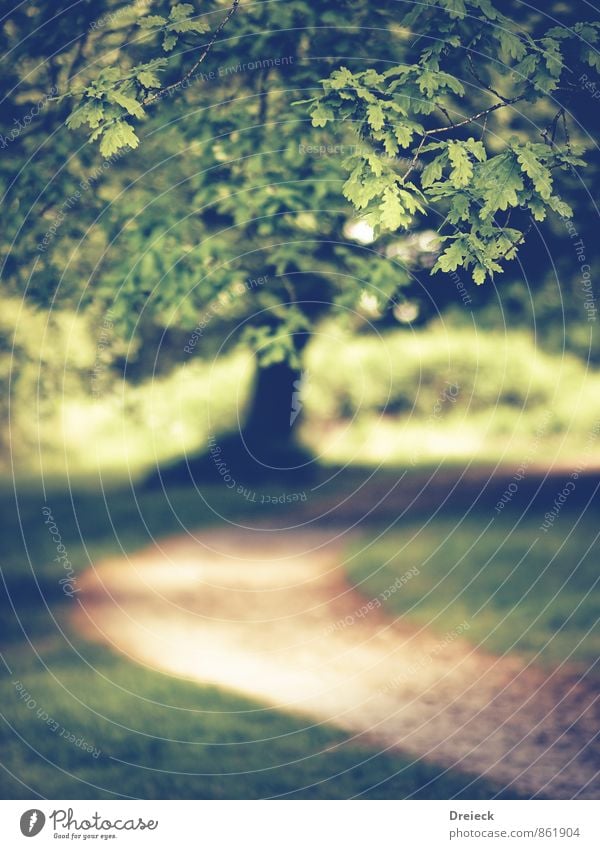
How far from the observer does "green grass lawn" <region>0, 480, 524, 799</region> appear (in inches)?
284

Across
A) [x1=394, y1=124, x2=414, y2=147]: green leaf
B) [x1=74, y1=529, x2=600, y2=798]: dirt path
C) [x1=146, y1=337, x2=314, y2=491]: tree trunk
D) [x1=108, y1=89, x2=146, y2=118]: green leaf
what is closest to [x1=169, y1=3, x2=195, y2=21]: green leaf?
[x1=108, y1=89, x2=146, y2=118]: green leaf

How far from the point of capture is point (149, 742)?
24.8 ft

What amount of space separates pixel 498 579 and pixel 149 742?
13.0 ft

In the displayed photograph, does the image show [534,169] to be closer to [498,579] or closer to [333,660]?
[333,660]

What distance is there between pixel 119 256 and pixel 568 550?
5660mm

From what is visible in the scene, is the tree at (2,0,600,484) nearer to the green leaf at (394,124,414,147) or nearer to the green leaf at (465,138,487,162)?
the green leaf at (465,138,487,162)

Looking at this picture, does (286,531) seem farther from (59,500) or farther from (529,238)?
(529,238)

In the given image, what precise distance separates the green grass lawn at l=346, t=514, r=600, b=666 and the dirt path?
0.27 m

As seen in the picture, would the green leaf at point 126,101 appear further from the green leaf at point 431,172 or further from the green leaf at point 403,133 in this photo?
the green leaf at point 431,172

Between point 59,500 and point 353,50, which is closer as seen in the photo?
point 353,50

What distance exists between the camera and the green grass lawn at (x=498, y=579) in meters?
8.63

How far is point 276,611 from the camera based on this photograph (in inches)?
363

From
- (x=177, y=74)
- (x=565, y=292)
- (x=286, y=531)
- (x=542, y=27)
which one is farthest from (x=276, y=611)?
(x=542, y=27)

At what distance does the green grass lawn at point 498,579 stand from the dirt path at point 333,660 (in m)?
0.27
